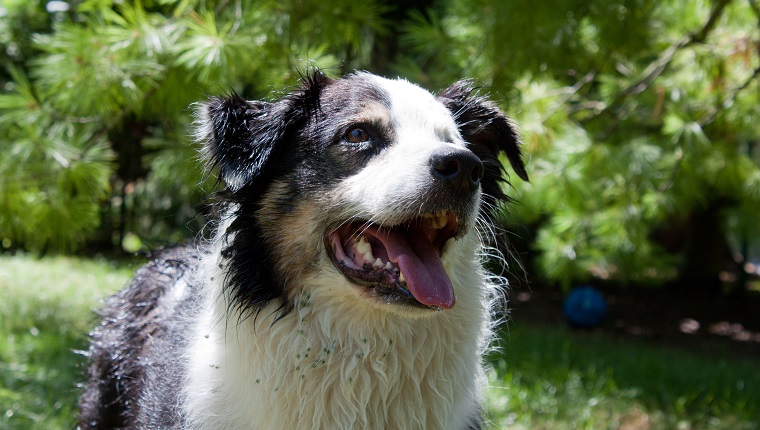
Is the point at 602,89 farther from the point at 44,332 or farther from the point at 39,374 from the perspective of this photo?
the point at 44,332

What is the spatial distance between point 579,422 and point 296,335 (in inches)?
91.8

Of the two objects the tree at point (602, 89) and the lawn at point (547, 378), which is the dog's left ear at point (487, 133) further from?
the tree at point (602, 89)

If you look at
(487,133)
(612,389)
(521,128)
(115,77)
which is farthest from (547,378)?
(115,77)

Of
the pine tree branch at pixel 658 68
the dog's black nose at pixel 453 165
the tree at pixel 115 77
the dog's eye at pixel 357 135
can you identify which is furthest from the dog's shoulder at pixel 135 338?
the pine tree branch at pixel 658 68

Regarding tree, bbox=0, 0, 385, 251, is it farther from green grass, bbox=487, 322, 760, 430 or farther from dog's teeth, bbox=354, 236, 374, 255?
green grass, bbox=487, 322, 760, 430

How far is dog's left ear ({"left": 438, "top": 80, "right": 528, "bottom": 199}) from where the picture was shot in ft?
8.20

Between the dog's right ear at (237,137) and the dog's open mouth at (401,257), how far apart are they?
32 cm

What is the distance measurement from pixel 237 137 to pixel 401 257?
627mm

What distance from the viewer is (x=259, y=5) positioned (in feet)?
11.2

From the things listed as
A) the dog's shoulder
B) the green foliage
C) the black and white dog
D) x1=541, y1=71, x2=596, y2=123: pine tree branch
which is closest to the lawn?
the dog's shoulder

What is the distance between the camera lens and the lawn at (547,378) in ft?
12.7

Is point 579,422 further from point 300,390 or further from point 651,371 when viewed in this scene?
point 300,390

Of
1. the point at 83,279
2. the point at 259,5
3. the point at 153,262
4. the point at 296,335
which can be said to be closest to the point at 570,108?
the point at 259,5

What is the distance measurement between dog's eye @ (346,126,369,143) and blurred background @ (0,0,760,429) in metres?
0.40
